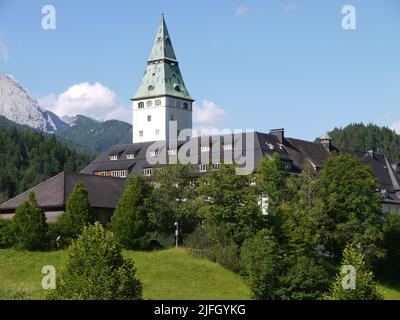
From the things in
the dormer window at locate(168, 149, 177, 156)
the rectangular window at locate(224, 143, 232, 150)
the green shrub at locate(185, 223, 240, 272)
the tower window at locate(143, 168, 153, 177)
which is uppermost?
the rectangular window at locate(224, 143, 232, 150)

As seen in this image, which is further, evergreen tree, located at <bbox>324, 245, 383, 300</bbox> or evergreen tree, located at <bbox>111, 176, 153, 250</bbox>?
evergreen tree, located at <bbox>111, 176, 153, 250</bbox>

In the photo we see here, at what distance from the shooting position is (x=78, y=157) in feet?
557

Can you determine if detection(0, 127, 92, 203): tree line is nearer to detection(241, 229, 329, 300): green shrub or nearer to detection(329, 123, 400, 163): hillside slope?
detection(329, 123, 400, 163): hillside slope

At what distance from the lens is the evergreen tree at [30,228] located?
56594 millimetres

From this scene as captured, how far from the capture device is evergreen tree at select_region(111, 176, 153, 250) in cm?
5838

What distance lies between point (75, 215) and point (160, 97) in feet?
172

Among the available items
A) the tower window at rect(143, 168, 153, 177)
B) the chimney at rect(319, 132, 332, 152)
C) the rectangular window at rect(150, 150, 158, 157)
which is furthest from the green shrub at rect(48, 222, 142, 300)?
the chimney at rect(319, 132, 332, 152)

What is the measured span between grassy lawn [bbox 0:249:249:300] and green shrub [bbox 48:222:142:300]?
4.88 metres

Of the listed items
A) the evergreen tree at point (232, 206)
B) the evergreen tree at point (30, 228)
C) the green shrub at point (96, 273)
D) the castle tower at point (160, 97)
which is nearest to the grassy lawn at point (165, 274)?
the evergreen tree at point (30, 228)

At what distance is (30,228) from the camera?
56750 millimetres

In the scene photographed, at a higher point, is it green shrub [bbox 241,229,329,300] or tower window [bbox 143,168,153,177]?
tower window [bbox 143,168,153,177]

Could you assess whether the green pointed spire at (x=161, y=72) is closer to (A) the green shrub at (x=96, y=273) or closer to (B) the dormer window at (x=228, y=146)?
(B) the dormer window at (x=228, y=146)
